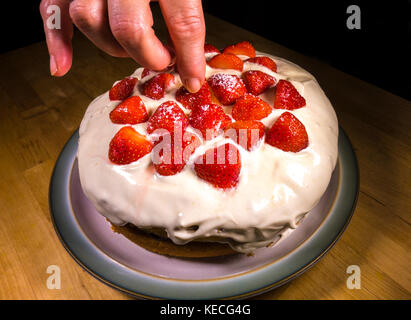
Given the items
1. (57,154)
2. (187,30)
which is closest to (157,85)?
(187,30)

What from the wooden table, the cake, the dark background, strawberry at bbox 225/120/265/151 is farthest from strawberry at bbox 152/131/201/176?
the dark background

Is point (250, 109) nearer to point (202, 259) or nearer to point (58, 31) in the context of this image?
point (202, 259)

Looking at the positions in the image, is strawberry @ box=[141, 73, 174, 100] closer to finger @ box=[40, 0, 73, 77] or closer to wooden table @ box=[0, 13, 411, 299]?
finger @ box=[40, 0, 73, 77]

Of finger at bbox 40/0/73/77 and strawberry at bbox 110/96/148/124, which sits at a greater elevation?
finger at bbox 40/0/73/77

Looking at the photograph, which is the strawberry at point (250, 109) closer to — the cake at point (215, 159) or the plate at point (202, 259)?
the cake at point (215, 159)

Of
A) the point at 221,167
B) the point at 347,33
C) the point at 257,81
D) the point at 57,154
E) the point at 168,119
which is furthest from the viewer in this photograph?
the point at 347,33

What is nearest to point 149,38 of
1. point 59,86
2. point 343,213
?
point 343,213

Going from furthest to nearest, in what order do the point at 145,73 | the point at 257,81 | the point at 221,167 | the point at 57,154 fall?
the point at 57,154, the point at 145,73, the point at 257,81, the point at 221,167

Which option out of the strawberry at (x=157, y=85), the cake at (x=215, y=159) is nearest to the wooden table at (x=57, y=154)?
the cake at (x=215, y=159)
